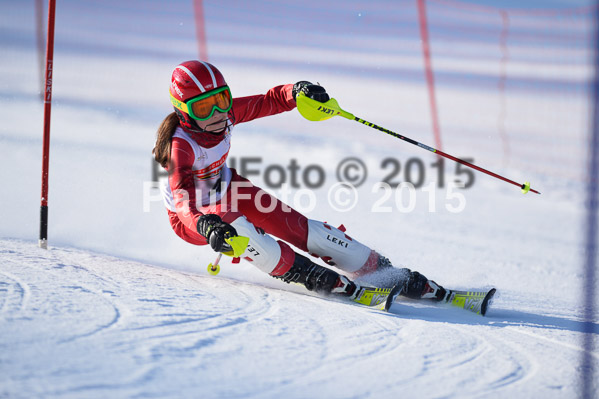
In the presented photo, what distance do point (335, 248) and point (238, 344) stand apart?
1306 millimetres

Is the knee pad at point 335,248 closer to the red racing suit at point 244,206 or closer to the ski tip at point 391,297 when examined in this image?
the red racing suit at point 244,206

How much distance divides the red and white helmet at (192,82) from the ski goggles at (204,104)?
0.8 inches

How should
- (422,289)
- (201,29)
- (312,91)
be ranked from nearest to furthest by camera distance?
(422,289)
(312,91)
(201,29)

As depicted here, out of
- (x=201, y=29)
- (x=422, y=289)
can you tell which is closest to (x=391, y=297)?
(x=422, y=289)

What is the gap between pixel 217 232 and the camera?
9.30ft

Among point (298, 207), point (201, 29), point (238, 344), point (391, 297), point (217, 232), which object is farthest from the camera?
point (201, 29)

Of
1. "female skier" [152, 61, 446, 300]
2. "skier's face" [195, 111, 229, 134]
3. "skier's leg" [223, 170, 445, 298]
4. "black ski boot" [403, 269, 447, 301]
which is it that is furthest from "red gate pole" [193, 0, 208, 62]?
"black ski boot" [403, 269, 447, 301]

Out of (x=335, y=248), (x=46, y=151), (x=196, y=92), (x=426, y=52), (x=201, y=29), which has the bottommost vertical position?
(x=335, y=248)

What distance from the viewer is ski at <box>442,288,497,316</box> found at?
317 centimetres

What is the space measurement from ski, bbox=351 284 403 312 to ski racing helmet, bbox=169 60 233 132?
130 centimetres

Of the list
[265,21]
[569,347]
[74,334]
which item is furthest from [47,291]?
[265,21]

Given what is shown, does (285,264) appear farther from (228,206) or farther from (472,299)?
(472,299)

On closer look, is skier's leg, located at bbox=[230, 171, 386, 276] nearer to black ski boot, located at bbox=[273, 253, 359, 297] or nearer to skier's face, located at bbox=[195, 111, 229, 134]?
black ski boot, located at bbox=[273, 253, 359, 297]

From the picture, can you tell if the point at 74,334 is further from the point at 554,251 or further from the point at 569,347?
the point at 554,251
